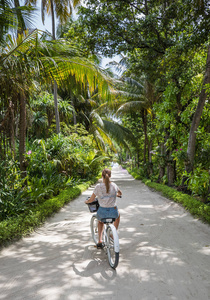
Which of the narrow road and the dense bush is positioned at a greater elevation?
the dense bush

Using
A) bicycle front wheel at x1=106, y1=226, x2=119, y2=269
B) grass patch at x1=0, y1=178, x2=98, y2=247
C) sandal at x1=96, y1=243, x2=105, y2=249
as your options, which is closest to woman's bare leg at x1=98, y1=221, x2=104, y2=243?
sandal at x1=96, y1=243, x2=105, y2=249

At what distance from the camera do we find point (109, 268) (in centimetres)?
357

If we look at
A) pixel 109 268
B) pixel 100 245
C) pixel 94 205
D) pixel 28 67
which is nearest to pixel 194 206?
pixel 100 245

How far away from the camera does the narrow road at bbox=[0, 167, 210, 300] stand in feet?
9.56

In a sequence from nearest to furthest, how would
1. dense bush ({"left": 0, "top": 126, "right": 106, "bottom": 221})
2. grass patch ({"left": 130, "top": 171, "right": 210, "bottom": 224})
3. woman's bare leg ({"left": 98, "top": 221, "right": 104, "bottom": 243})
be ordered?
woman's bare leg ({"left": 98, "top": 221, "right": 104, "bottom": 243}) → dense bush ({"left": 0, "top": 126, "right": 106, "bottom": 221}) → grass patch ({"left": 130, "top": 171, "right": 210, "bottom": 224})

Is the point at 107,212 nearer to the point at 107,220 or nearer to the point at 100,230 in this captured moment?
the point at 107,220

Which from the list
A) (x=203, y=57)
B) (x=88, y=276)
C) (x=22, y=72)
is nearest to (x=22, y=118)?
(x=22, y=72)

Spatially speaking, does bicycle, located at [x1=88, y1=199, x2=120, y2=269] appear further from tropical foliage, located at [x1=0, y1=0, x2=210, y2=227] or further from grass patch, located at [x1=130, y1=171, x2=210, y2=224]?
grass patch, located at [x1=130, y1=171, x2=210, y2=224]

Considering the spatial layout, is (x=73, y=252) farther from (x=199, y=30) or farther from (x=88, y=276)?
(x=199, y=30)

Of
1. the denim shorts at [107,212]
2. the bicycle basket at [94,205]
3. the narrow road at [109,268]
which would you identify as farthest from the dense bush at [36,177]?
the denim shorts at [107,212]

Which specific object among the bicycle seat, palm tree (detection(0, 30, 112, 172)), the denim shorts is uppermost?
palm tree (detection(0, 30, 112, 172))

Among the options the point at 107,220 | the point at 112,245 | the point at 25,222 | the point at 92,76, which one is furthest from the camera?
the point at 92,76

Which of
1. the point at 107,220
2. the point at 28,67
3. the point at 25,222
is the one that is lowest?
the point at 25,222

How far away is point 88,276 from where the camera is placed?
332 centimetres
